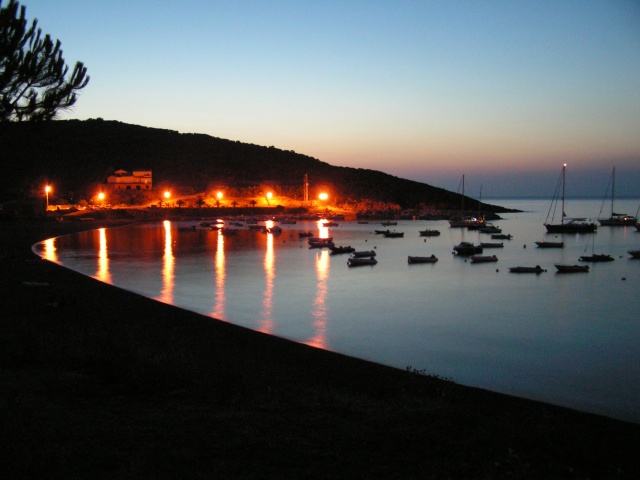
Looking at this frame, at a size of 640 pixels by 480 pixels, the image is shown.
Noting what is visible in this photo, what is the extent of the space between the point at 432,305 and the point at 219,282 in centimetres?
782

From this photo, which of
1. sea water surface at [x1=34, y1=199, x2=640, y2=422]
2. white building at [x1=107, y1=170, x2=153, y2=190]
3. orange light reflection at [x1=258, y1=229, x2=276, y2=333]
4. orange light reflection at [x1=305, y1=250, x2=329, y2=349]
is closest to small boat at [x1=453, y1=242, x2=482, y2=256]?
sea water surface at [x1=34, y1=199, x2=640, y2=422]

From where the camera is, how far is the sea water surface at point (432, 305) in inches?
414

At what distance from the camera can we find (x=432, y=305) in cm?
Answer: 1808

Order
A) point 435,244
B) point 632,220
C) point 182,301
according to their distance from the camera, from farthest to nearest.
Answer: point 632,220 < point 435,244 < point 182,301

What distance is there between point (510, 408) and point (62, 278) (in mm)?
12968

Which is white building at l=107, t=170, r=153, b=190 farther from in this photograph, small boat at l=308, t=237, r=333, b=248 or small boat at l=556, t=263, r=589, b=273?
small boat at l=556, t=263, r=589, b=273

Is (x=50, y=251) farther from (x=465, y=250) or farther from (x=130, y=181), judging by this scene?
(x=130, y=181)

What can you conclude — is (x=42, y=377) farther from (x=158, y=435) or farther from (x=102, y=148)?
(x=102, y=148)

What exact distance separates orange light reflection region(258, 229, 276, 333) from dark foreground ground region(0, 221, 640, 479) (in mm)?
5622

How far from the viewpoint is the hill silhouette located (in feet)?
260

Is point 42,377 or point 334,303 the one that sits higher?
point 42,377

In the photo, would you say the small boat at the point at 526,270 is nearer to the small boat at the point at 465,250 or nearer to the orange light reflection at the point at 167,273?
the small boat at the point at 465,250

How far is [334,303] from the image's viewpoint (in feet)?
58.9

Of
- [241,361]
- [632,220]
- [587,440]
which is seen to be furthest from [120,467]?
[632,220]
